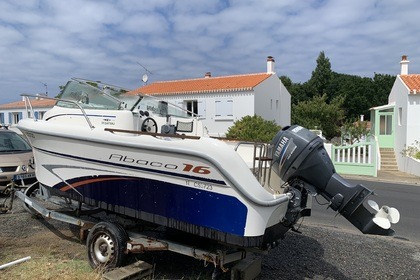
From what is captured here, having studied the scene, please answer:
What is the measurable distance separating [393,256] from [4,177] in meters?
7.16

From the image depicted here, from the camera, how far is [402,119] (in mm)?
18094

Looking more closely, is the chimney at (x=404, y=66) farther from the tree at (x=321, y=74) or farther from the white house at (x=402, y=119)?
the tree at (x=321, y=74)

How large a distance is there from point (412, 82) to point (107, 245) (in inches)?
733

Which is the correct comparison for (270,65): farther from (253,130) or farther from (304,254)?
(304,254)

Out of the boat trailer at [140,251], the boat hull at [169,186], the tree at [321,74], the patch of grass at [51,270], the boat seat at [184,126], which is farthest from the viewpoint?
the tree at [321,74]

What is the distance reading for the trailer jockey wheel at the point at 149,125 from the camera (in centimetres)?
511

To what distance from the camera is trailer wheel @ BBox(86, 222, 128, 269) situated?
398 cm

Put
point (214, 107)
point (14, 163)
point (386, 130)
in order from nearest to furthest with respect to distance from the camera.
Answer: point (14, 163) < point (386, 130) < point (214, 107)

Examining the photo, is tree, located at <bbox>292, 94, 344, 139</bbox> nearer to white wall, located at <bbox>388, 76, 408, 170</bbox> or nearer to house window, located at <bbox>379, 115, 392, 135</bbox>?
house window, located at <bbox>379, 115, 392, 135</bbox>

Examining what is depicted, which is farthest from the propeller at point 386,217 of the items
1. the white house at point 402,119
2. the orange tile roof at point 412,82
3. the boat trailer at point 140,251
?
the orange tile roof at point 412,82

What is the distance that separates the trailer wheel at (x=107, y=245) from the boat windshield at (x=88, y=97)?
1625 millimetres

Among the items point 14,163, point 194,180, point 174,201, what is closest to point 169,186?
point 174,201

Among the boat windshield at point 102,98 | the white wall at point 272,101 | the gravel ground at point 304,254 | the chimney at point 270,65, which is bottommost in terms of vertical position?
the gravel ground at point 304,254

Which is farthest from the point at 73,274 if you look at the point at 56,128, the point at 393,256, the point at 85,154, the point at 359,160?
the point at 359,160
